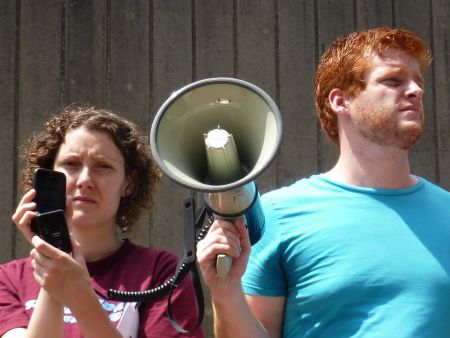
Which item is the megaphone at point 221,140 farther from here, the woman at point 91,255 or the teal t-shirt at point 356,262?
the woman at point 91,255

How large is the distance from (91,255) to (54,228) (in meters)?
0.32

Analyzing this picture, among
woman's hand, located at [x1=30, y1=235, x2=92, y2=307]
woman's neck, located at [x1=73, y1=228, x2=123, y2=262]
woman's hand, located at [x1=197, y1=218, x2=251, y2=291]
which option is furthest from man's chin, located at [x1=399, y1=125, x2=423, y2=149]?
woman's hand, located at [x1=30, y1=235, x2=92, y2=307]

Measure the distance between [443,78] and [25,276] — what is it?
3.88 m

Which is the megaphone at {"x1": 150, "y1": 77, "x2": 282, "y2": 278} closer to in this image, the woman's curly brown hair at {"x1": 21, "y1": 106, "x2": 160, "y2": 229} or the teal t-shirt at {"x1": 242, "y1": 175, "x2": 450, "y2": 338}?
the teal t-shirt at {"x1": 242, "y1": 175, "x2": 450, "y2": 338}

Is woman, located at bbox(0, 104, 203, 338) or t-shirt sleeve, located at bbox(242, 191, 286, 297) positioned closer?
woman, located at bbox(0, 104, 203, 338)

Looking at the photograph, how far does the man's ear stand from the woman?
575mm

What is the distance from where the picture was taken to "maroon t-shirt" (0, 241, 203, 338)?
2.32 meters

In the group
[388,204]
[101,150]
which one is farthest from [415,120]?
[101,150]

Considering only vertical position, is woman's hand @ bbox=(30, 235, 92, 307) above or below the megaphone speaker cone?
below

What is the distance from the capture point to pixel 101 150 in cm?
254

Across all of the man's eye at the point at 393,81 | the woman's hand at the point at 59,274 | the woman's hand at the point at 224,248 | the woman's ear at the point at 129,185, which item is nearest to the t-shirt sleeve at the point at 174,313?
Result: the woman's hand at the point at 224,248

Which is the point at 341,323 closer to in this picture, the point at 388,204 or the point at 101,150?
the point at 388,204

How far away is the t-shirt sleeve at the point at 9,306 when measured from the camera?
2301mm

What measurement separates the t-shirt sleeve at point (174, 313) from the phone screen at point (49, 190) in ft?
1.17
